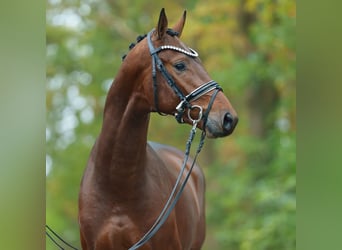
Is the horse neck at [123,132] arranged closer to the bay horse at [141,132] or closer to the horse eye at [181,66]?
the bay horse at [141,132]

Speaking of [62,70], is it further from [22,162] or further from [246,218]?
[22,162]

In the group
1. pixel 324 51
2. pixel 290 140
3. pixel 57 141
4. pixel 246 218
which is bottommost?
pixel 324 51

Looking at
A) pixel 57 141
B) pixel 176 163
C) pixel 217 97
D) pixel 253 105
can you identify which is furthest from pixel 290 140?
pixel 217 97

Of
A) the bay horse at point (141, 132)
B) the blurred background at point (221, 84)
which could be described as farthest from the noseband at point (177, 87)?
the blurred background at point (221, 84)

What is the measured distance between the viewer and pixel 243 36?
1188 centimetres

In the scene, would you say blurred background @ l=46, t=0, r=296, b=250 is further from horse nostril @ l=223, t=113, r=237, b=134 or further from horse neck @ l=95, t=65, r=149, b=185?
horse nostril @ l=223, t=113, r=237, b=134

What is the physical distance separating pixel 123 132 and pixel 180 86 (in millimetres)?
443

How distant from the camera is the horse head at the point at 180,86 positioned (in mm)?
3188

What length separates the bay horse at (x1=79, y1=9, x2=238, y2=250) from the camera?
10.7ft

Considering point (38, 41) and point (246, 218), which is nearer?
point (38, 41)

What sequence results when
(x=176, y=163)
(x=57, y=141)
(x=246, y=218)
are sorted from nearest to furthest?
1. (x=176, y=163)
2. (x=246, y=218)
3. (x=57, y=141)

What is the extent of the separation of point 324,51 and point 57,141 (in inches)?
424

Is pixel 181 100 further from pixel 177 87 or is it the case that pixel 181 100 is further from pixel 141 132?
pixel 141 132

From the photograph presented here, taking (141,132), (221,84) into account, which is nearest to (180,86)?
(141,132)
